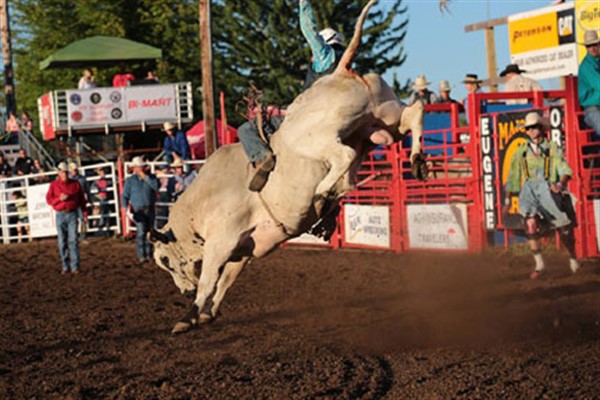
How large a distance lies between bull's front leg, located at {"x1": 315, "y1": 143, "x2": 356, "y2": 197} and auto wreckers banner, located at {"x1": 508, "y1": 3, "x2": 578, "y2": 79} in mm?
12114

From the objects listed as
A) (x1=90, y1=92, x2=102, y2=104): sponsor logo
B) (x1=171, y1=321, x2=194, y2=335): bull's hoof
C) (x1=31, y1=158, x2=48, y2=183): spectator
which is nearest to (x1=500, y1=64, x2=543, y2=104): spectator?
(x1=171, y1=321, x2=194, y2=335): bull's hoof

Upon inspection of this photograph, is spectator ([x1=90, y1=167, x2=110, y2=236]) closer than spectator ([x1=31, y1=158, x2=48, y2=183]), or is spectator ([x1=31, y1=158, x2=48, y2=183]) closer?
spectator ([x1=90, y1=167, x2=110, y2=236])

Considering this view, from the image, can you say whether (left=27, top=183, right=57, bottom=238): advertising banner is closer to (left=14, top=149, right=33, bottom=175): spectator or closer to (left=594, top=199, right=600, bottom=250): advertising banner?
(left=14, top=149, right=33, bottom=175): spectator

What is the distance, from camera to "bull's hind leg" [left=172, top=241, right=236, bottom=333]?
26.3 ft

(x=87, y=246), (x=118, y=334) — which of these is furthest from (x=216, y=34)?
(x=118, y=334)

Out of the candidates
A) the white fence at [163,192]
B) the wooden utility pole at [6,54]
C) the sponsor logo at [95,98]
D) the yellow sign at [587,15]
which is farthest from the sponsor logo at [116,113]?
the yellow sign at [587,15]

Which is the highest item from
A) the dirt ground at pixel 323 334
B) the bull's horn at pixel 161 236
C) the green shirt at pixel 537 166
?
the green shirt at pixel 537 166

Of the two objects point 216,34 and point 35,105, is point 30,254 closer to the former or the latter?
point 216,34

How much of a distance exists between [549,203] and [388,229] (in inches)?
194

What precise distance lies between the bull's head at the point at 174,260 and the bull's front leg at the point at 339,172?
214cm

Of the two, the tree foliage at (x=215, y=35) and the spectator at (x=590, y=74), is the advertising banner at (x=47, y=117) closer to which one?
the tree foliage at (x=215, y=35)

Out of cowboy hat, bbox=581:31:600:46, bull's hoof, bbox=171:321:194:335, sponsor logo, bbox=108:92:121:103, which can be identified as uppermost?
sponsor logo, bbox=108:92:121:103

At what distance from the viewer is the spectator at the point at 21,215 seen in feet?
76.0

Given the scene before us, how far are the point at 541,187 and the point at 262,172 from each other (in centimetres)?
545
